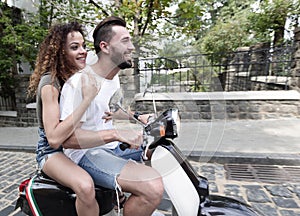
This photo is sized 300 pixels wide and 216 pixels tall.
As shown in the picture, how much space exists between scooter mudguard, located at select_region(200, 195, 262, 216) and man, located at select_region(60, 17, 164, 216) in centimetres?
27

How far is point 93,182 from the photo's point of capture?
4.23 ft

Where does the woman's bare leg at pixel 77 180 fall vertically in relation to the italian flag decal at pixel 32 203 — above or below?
above

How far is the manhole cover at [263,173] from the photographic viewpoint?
2.77 meters

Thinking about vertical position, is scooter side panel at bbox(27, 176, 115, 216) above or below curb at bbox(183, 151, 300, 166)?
above

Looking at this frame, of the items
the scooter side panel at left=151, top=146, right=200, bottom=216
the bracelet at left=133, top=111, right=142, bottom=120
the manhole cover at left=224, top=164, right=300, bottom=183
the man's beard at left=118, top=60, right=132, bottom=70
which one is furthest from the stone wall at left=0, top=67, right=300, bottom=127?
the manhole cover at left=224, top=164, right=300, bottom=183

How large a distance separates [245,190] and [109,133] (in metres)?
2.01

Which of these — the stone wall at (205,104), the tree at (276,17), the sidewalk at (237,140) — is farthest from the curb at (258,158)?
the tree at (276,17)

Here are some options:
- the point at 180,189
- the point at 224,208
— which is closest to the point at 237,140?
the point at 224,208

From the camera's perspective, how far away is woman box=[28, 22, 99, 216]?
1.14 metres

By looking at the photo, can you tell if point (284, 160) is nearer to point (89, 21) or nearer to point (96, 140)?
point (96, 140)

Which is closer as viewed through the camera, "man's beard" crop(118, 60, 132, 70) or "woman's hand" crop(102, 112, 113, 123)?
"man's beard" crop(118, 60, 132, 70)

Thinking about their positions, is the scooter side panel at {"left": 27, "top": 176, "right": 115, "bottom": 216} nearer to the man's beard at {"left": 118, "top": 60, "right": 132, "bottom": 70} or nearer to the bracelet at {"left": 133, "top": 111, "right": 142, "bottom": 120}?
the bracelet at {"left": 133, "top": 111, "right": 142, "bottom": 120}

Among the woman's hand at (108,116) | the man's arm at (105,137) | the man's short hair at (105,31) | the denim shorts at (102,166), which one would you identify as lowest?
the denim shorts at (102,166)

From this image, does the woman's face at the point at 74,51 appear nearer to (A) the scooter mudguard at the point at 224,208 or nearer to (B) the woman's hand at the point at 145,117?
(B) the woman's hand at the point at 145,117
